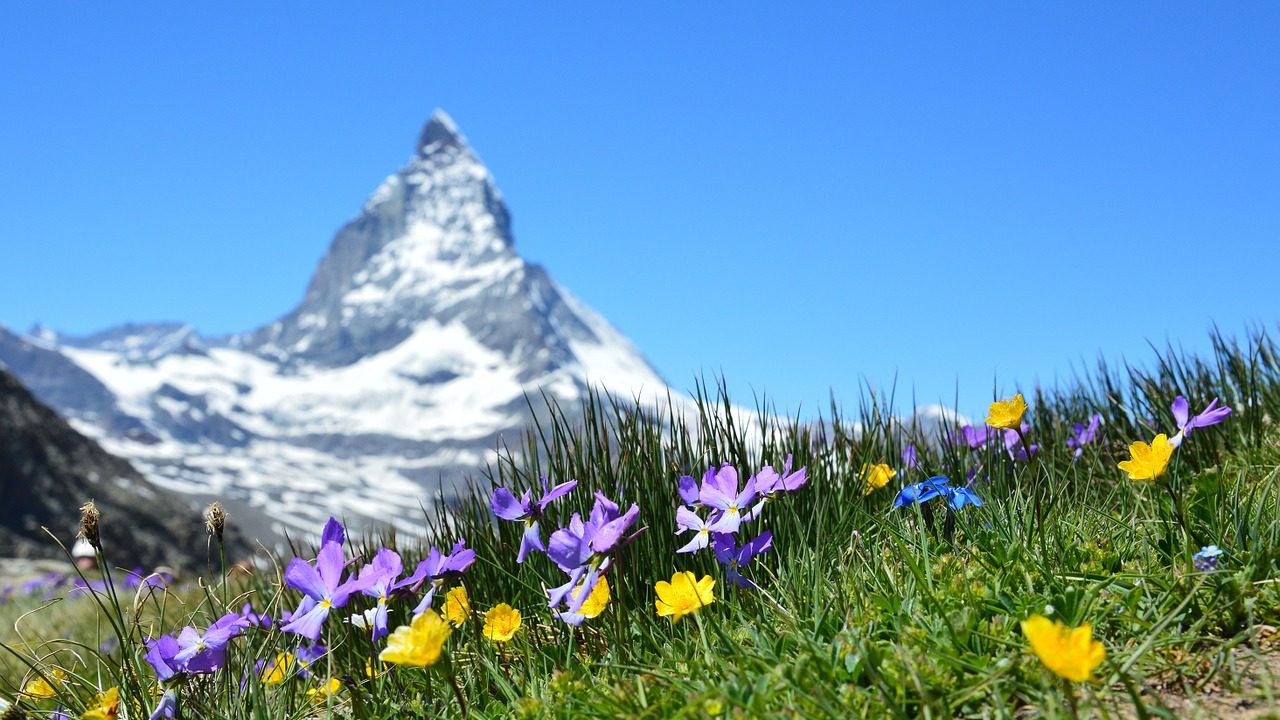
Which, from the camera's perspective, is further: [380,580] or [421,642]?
[380,580]

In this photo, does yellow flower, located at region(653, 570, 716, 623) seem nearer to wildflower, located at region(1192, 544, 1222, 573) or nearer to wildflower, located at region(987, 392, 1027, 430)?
wildflower, located at region(987, 392, 1027, 430)

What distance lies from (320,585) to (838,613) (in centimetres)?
144

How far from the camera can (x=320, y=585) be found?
2611 mm

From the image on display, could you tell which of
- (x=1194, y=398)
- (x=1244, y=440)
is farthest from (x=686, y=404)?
(x=1194, y=398)

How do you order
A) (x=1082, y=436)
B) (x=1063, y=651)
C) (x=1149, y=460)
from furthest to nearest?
(x=1082, y=436) < (x=1149, y=460) < (x=1063, y=651)

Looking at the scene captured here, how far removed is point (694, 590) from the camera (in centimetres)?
265

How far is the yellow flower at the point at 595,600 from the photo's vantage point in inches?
104

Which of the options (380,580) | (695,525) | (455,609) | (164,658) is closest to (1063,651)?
(695,525)

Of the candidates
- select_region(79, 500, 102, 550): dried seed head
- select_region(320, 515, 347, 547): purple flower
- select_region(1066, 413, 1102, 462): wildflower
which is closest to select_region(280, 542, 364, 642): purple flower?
select_region(320, 515, 347, 547): purple flower

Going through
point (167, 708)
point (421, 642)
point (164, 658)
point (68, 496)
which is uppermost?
point (421, 642)

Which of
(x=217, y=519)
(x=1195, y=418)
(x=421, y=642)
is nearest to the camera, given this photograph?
(x=421, y=642)

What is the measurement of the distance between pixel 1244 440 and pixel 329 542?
160 inches

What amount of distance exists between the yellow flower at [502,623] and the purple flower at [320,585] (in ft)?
1.61

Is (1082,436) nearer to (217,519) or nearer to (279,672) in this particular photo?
(279,672)
